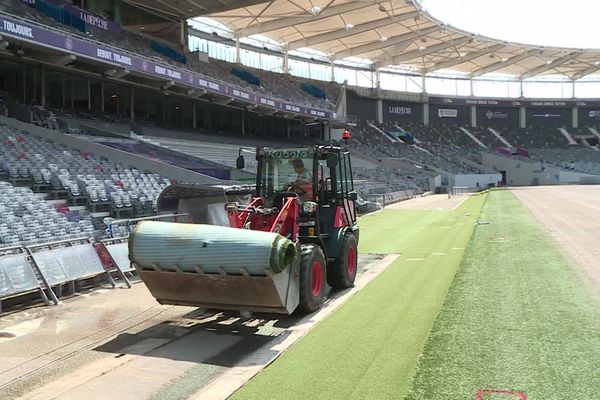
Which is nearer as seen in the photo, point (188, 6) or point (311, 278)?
point (311, 278)

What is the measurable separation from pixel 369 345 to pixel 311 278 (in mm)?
1607

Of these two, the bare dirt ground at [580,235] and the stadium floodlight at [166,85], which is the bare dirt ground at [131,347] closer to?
the bare dirt ground at [580,235]

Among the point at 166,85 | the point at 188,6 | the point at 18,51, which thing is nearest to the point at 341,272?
the point at 18,51

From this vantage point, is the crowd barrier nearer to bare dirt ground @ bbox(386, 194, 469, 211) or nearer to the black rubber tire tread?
bare dirt ground @ bbox(386, 194, 469, 211)

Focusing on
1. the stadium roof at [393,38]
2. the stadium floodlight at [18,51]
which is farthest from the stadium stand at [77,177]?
the stadium roof at [393,38]

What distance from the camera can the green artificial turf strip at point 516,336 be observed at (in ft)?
14.9

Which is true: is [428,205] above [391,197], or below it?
below

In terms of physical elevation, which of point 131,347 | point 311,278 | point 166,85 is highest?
point 166,85

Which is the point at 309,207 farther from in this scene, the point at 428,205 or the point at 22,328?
the point at 428,205

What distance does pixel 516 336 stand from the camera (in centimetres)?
587

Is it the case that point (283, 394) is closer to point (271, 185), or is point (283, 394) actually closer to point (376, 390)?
point (376, 390)

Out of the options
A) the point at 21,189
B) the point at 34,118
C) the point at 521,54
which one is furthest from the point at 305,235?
the point at 521,54

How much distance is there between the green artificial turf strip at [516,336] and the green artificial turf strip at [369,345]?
238mm

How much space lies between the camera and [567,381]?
4.56 metres
